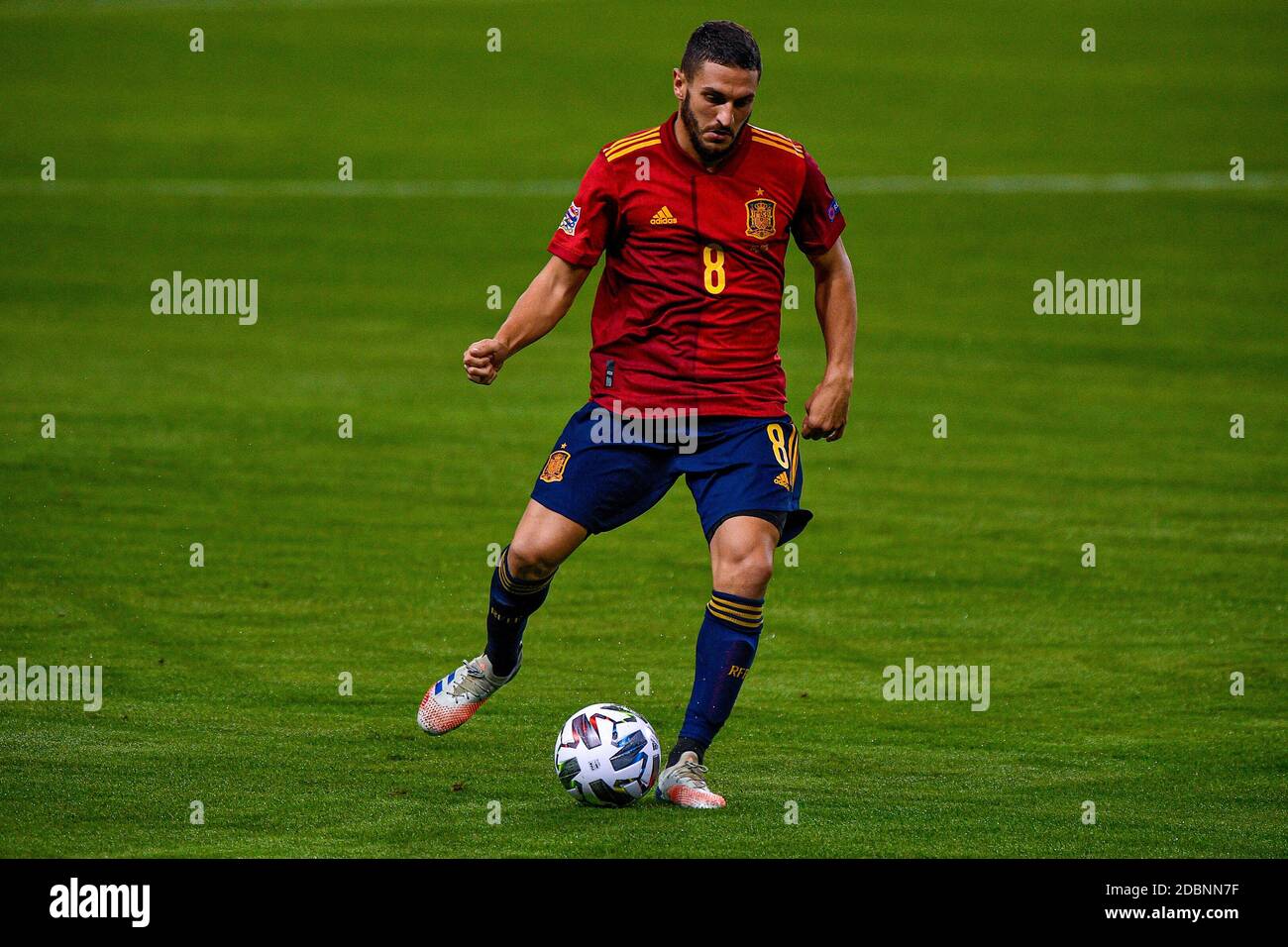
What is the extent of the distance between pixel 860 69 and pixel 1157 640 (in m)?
29.8

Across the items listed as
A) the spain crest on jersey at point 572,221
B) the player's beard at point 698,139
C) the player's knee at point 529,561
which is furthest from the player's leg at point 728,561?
the player's beard at point 698,139

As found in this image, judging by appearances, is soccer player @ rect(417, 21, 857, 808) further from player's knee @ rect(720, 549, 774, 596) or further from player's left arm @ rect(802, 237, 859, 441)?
player's knee @ rect(720, 549, 774, 596)

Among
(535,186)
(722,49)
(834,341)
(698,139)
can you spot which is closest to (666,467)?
(834,341)

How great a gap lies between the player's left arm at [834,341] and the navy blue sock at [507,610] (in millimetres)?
1342

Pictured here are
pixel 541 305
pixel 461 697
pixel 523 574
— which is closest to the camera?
pixel 541 305

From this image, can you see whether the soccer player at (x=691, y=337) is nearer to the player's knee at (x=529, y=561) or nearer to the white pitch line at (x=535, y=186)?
the player's knee at (x=529, y=561)

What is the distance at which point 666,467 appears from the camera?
853 cm

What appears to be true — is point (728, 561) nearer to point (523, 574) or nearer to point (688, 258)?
point (523, 574)

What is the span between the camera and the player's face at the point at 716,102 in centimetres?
816

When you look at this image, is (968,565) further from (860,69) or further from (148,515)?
(860,69)

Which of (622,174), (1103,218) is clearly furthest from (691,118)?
(1103,218)

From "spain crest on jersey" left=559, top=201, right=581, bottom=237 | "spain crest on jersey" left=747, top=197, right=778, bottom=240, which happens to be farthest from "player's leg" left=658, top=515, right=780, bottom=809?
"spain crest on jersey" left=559, top=201, right=581, bottom=237

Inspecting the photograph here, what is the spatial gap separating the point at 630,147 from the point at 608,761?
8.32 feet

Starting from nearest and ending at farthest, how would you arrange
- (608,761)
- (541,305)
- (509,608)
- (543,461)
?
(608,761) → (541,305) → (509,608) → (543,461)
